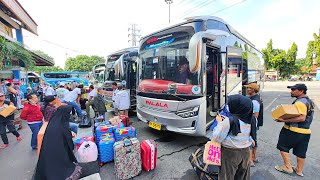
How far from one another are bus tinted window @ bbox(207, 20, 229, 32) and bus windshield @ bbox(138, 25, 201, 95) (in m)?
0.62

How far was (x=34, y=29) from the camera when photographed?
12484 mm

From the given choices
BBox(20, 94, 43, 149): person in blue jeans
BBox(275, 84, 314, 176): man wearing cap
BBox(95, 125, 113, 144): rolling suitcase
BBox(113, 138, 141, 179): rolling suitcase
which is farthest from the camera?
BBox(20, 94, 43, 149): person in blue jeans

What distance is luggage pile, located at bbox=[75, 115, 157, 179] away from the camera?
A: 3.04 m

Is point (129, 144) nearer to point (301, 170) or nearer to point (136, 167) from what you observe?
point (136, 167)

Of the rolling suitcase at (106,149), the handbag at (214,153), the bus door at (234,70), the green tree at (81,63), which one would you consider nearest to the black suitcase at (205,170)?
the handbag at (214,153)

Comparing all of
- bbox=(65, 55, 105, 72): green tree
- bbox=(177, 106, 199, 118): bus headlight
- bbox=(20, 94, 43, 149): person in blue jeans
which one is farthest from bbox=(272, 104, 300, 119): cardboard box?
bbox=(65, 55, 105, 72): green tree

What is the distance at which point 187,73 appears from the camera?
3.96m

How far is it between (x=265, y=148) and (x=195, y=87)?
2.52 meters

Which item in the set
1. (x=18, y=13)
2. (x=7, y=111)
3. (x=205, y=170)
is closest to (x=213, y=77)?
(x=205, y=170)

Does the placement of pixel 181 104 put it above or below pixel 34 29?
below

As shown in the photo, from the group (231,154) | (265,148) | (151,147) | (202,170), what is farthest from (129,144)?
(265,148)

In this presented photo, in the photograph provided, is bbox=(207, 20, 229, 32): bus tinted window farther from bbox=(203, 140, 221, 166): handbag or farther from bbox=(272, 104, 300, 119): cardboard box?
bbox=(203, 140, 221, 166): handbag

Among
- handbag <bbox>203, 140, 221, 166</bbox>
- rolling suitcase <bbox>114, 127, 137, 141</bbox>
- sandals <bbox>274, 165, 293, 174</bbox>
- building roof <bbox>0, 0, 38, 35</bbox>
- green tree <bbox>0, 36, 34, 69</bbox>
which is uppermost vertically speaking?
building roof <bbox>0, 0, 38, 35</bbox>

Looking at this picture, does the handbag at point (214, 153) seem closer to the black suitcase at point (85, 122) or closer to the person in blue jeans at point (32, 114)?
the person in blue jeans at point (32, 114)
